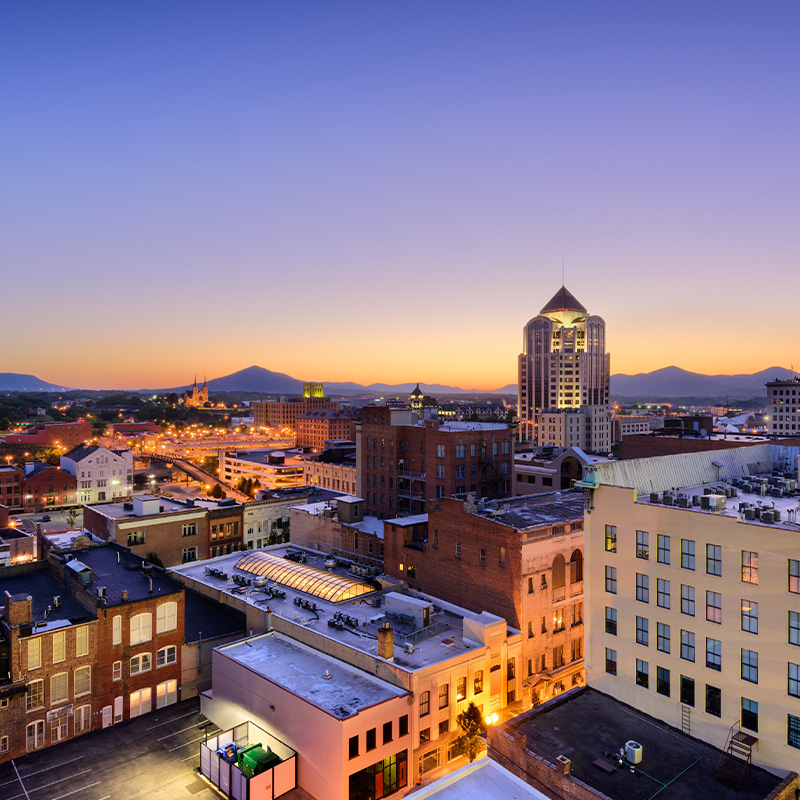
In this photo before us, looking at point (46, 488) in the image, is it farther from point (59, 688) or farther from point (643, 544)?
point (643, 544)

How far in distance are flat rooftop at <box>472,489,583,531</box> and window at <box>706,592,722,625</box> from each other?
16.1m

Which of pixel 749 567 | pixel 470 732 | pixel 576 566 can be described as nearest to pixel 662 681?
pixel 749 567

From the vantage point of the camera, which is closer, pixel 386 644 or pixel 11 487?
pixel 386 644

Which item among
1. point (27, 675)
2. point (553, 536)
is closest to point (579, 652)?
point (553, 536)

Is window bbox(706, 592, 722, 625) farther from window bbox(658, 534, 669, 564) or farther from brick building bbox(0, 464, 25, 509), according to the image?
brick building bbox(0, 464, 25, 509)

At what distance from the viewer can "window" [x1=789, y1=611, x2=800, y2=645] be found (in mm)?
30748

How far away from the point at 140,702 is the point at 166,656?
12.0 feet

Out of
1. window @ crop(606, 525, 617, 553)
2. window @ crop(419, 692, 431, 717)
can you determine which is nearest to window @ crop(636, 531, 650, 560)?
window @ crop(606, 525, 617, 553)

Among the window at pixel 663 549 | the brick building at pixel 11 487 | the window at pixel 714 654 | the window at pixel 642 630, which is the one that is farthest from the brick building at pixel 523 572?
the brick building at pixel 11 487

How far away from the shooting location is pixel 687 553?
35.6 meters

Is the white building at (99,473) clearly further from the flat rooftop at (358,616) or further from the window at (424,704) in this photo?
the window at (424,704)

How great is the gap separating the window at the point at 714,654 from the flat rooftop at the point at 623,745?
457cm

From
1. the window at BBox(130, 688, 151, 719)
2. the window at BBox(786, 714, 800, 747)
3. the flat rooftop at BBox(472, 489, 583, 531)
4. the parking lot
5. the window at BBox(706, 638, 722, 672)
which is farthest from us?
the flat rooftop at BBox(472, 489, 583, 531)

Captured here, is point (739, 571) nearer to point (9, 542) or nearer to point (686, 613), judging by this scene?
point (686, 613)
